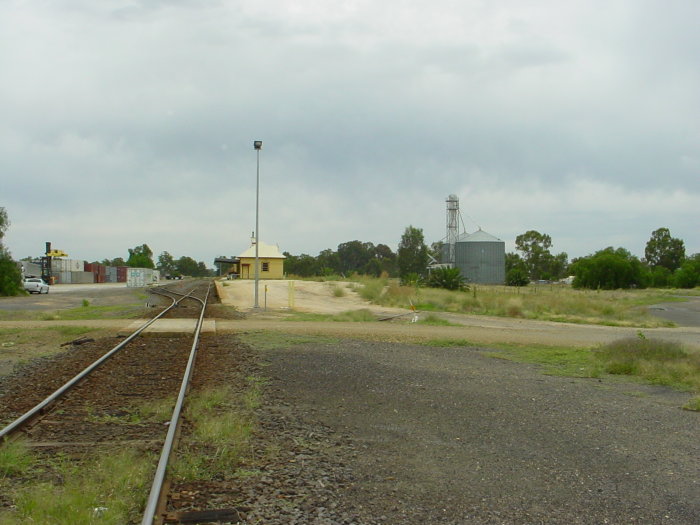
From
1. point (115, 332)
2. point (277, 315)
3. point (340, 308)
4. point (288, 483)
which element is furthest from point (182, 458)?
point (340, 308)

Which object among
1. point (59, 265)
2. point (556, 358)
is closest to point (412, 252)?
point (59, 265)

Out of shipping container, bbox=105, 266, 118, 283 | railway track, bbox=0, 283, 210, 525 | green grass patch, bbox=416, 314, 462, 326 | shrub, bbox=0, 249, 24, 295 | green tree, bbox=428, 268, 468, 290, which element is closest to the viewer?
railway track, bbox=0, 283, 210, 525

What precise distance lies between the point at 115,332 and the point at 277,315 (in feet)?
31.9

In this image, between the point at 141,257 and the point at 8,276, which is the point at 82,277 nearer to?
the point at 8,276

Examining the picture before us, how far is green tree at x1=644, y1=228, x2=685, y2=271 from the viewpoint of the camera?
141m

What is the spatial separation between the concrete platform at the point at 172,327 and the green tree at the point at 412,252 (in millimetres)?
66705

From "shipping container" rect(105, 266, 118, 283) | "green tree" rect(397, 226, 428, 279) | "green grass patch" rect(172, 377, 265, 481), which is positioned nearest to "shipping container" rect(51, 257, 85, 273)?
"shipping container" rect(105, 266, 118, 283)

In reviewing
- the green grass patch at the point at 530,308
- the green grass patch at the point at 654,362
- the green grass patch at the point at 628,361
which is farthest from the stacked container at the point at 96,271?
the green grass patch at the point at 654,362

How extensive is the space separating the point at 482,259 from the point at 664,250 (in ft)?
259

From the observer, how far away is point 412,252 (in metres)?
91.5

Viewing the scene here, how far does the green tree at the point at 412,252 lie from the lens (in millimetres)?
89562

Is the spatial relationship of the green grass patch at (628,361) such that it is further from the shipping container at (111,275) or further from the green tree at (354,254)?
the green tree at (354,254)

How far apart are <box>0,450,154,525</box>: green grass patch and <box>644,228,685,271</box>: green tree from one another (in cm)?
15137

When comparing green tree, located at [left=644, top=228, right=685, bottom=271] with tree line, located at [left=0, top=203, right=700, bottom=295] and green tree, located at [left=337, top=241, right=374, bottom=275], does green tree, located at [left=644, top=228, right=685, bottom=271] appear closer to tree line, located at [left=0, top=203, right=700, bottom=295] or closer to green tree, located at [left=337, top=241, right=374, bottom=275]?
tree line, located at [left=0, top=203, right=700, bottom=295]
